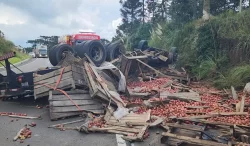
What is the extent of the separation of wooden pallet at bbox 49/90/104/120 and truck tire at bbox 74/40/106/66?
4.36 m

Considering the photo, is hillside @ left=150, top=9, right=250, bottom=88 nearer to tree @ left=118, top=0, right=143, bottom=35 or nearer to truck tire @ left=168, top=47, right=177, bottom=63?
truck tire @ left=168, top=47, right=177, bottom=63

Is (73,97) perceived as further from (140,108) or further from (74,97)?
(140,108)

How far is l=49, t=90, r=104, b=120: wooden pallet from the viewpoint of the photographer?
7.14 m

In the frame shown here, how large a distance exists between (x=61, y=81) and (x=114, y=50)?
762 cm

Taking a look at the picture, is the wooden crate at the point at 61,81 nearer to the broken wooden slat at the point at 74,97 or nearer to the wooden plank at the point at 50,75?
the wooden plank at the point at 50,75

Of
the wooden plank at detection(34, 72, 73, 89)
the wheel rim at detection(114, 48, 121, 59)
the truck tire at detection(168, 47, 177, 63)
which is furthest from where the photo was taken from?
the truck tire at detection(168, 47, 177, 63)

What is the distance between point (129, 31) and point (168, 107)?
136ft

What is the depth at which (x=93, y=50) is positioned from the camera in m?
12.7

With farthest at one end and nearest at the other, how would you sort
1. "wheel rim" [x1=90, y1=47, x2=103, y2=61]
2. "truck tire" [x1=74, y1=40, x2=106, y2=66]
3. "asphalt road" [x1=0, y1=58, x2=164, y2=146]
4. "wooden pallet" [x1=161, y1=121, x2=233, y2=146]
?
"wheel rim" [x1=90, y1=47, x2=103, y2=61]
"truck tire" [x1=74, y1=40, x2=106, y2=66]
"asphalt road" [x1=0, y1=58, x2=164, y2=146]
"wooden pallet" [x1=161, y1=121, x2=233, y2=146]

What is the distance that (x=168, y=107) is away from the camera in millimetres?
7809

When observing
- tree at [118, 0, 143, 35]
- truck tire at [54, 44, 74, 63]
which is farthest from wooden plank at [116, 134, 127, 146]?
tree at [118, 0, 143, 35]

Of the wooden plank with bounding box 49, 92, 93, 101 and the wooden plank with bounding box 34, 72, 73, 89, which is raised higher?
the wooden plank with bounding box 34, 72, 73, 89

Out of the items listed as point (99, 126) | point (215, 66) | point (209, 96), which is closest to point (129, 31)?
point (215, 66)

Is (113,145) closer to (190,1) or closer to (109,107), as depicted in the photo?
(109,107)
